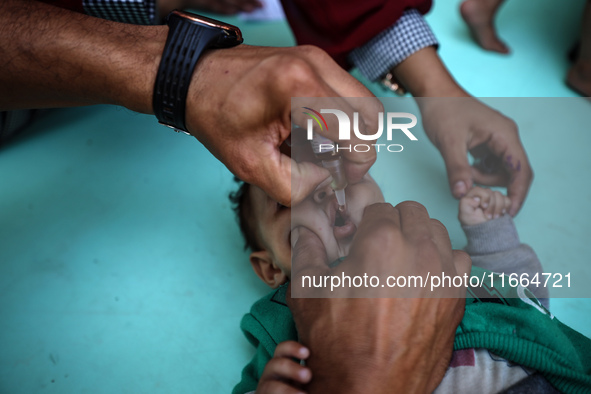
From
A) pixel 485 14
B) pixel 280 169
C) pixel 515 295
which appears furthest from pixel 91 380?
pixel 485 14

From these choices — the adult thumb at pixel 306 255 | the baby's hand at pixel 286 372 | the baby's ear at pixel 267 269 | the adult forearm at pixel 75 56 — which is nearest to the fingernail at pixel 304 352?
the baby's hand at pixel 286 372

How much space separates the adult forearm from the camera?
776 millimetres

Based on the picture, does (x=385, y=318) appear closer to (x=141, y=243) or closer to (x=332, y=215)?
(x=332, y=215)

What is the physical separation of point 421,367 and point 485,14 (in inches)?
51.8

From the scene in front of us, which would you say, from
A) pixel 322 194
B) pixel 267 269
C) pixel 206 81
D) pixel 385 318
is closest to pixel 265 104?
pixel 206 81

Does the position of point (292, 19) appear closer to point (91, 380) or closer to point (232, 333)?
point (232, 333)

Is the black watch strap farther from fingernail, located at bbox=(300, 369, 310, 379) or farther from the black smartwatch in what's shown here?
fingernail, located at bbox=(300, 369, 310, 379)

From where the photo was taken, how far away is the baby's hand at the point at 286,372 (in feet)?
2.09

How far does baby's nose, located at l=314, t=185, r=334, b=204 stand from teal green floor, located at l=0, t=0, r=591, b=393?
365mm

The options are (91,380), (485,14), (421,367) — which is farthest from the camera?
(485,14)

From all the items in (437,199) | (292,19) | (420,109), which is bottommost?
(437,199)

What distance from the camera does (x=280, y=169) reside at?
710mm

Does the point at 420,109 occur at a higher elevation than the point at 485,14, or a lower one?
lower

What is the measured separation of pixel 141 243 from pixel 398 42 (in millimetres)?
890
